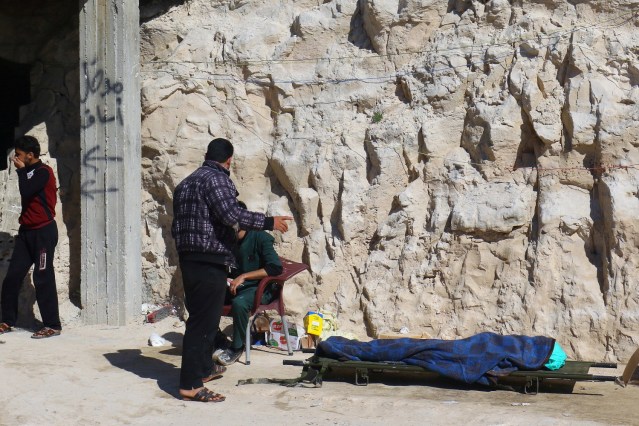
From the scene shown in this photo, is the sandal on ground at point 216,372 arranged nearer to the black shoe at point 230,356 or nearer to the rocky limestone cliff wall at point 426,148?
the black shoe at point 230,356

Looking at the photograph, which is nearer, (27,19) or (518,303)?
(518,303)

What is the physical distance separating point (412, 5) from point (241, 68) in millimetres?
1667

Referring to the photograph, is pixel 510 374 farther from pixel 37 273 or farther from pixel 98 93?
pixel 98 93

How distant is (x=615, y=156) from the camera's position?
695 cm

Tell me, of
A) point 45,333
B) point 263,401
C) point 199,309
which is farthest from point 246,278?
point 45,333

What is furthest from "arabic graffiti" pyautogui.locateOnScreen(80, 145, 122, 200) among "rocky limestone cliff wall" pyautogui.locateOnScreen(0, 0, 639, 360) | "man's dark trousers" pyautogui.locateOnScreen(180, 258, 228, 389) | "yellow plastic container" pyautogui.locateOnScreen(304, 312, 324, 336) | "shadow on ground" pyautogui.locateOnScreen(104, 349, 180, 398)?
"man's dark trousers" pyautogui.locateOnScreen(180, 258, 228, 389)

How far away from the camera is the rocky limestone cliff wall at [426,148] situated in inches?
274

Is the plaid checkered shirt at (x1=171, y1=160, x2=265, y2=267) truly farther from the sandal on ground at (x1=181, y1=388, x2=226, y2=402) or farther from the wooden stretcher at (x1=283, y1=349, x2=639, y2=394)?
the wooden stretcher at (x1=283, y1=349, x2=639, y2=394)

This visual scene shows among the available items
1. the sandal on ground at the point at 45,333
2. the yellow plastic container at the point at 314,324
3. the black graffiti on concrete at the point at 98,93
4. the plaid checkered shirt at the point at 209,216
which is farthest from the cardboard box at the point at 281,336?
the black graffiti on concrete at the point at 98,93

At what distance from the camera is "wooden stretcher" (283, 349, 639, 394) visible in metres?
5.77

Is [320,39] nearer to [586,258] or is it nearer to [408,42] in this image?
[408,42]

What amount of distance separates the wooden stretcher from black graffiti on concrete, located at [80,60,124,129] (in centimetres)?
318

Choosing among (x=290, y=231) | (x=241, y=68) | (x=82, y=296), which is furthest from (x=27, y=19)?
(x=290, y=231)

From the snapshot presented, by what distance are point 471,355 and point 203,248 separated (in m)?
1.80
